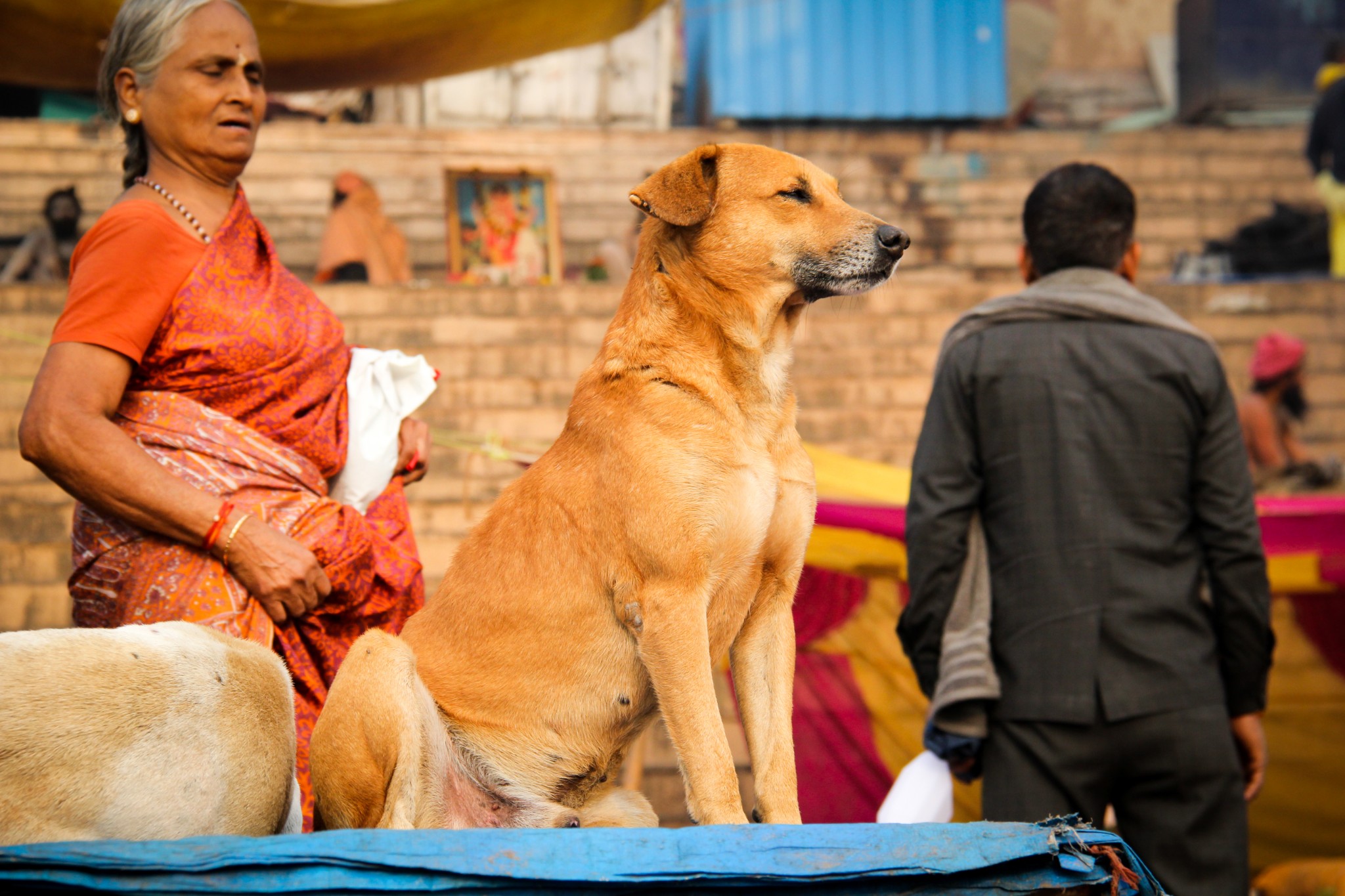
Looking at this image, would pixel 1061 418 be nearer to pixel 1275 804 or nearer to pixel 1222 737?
pixel 1222 737

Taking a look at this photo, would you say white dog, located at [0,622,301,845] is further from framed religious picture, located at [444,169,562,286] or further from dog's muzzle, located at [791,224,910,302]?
framed religious picture, located at [444,169,562,286]

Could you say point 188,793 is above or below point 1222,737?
above

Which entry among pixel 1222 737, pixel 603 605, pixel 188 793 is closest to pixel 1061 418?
pixel 1222 737

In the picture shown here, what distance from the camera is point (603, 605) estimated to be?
242 cm

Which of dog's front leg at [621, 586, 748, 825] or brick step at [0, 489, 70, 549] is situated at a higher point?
dog's front leg at [621, 586, 748, 825]

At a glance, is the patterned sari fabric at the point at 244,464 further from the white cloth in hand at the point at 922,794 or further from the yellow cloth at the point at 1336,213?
the yellow cloth at the point at 1336,213

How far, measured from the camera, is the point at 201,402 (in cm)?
263

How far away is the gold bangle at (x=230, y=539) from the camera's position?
2469mm

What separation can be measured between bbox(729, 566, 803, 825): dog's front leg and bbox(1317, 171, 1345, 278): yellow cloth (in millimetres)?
12325

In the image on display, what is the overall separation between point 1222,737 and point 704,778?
1.93 meters

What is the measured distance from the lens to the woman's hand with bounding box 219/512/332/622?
248 centimetres

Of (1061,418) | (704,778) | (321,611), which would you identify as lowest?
(704,778)

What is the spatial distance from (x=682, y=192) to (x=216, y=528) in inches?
48.5

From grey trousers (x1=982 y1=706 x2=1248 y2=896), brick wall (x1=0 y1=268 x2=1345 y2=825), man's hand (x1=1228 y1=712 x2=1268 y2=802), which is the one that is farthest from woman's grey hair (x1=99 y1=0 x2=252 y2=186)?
brick wall (x1=0 y1=268 x2=1345 y2=825)
